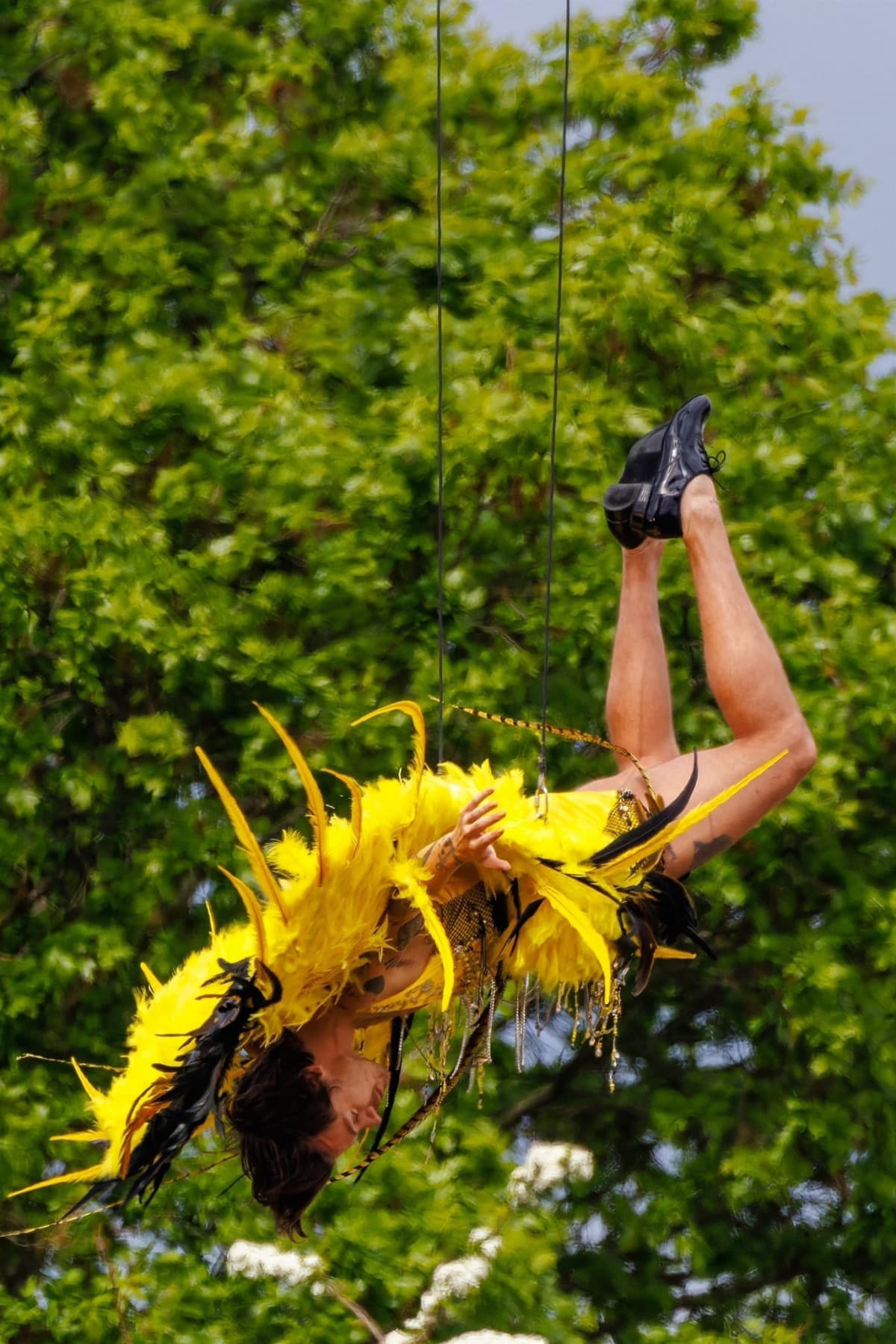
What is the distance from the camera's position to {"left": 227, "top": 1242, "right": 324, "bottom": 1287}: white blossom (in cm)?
610

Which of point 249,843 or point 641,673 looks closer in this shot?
point 249,843

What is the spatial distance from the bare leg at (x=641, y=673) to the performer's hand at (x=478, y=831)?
1.21 meters

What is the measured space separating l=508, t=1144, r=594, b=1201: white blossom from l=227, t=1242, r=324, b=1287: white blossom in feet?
1.99

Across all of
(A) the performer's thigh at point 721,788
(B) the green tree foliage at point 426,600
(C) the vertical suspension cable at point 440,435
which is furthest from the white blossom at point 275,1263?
(A) the performer's thigh at point 721,788

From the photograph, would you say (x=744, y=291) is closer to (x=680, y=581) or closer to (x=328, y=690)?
(x=680, y=581)

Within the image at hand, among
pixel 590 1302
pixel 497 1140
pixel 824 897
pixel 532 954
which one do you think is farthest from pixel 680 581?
pixel 532 954

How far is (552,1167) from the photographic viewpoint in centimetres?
614

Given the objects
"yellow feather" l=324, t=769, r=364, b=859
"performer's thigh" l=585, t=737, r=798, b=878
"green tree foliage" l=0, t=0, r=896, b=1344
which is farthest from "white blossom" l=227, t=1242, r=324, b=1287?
"yellow feather" l=324, t=769, r=364, b=859

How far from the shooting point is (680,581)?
A: 6.83m

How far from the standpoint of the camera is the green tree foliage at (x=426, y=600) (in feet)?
21.7

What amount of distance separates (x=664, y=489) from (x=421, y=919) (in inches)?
49.3

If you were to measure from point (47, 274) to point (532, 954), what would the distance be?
3.74m

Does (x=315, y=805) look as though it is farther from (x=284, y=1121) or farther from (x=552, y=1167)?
(x=552, y=1167)

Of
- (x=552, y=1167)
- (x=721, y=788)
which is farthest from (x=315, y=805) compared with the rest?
(x=552, y=1167)
